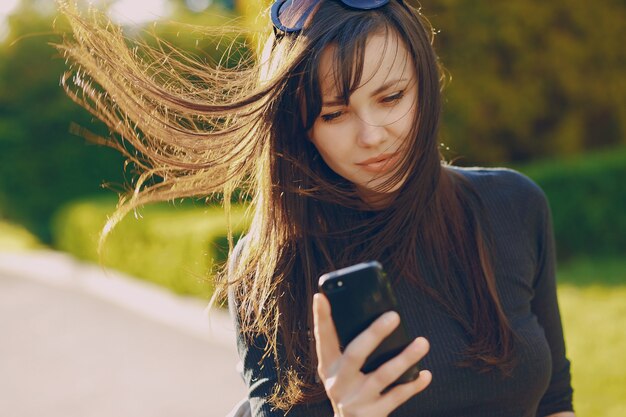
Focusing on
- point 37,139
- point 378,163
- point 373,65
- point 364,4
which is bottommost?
point 37,139

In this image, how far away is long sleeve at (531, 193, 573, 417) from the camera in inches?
82.7

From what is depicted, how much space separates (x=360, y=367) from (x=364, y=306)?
109 millimetres

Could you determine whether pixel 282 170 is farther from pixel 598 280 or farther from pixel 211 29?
pixel 598 280

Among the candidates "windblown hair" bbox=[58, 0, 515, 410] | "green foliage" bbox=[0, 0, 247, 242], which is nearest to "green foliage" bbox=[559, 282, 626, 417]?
"windblown hair" bbox=[58, 0, 515, 410]

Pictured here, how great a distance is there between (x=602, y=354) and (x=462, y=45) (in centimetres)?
572

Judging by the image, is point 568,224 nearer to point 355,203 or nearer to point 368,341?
point 355,203

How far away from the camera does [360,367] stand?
138 cm

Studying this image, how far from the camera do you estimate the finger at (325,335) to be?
1.41m

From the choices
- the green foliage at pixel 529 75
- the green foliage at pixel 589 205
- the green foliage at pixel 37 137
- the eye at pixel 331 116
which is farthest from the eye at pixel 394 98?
the green foliage at pixel 37 137

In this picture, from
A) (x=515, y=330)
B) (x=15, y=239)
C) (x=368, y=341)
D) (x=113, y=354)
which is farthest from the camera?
(x=15, y=239)

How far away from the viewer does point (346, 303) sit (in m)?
1.42

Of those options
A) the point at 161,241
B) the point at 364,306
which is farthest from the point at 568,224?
the point at 364,306

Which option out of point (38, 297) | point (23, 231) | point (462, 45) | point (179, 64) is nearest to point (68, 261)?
point (38, 297)

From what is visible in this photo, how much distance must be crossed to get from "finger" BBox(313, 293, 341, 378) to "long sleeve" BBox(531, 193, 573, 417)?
2.86ft
